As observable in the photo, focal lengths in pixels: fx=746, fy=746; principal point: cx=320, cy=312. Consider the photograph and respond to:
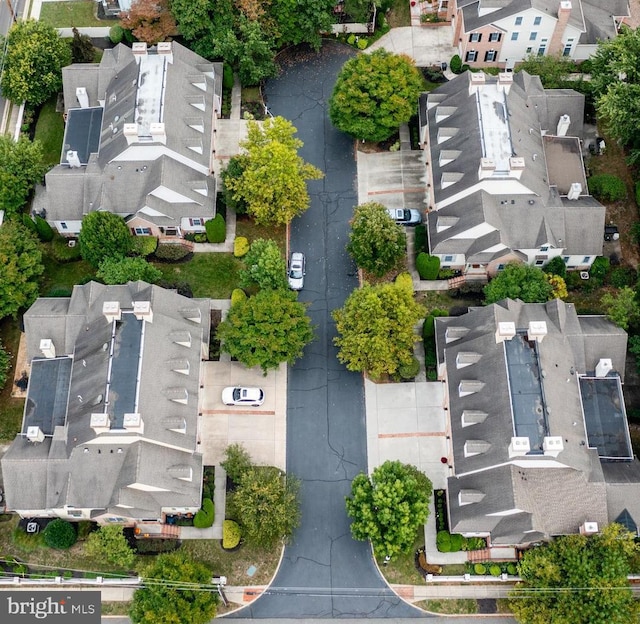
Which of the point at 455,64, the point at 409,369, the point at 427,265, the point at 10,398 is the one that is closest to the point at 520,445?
the point at 409,369

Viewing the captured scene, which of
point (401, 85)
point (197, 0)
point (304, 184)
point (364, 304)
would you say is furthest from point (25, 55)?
point (364, 304)

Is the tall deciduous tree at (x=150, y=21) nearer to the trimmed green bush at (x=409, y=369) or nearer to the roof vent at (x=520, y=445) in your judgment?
the trimmed green bush at (x=409, y=369)

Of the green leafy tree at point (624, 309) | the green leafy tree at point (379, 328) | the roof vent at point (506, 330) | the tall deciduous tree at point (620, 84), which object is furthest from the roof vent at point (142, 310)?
the tall deciduous tree at point (620, 84)

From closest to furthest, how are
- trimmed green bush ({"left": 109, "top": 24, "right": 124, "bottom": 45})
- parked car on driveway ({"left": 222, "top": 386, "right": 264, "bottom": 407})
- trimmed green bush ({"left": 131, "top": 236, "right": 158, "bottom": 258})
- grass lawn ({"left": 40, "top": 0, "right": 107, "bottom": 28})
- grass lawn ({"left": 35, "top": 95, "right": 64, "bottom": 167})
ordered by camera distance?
parked car on driveway ({"left": 222, "top": 386, "right": 264, "bottom": 407}) → trimmed green bush ({"left": 131, "top": 236, "right": 158, "bottom": 258}) → grass lawn ({"left": 35, "top": 95, "right": 64, "bottom": 167}) → trimmed green bush ({"left": 109, "top": 24, "right": 124, "bottom": 45}) → grass lawn ({"left": 40, "top": 0, "right": 107, "bottom": 28})

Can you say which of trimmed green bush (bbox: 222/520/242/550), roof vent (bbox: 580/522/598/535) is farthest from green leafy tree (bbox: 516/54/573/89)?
trimmed green bush (bbox: 222/520/242/550)

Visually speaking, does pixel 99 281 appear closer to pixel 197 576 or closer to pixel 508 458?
pixel 197 576

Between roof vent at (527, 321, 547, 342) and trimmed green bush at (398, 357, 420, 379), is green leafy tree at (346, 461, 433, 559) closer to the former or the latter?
trimmed green bush at (398, 357, 420, 379)
